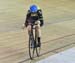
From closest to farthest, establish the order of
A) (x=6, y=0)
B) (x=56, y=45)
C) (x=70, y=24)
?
(x=56, y=45), (x=70, y=24), (x=6, y=0)

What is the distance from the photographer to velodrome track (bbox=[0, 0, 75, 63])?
5723 millimetres

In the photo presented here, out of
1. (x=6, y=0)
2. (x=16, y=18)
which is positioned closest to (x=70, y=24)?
(x=16, y=18)

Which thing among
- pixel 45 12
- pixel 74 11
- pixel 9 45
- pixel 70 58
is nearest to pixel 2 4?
pixel 45 12

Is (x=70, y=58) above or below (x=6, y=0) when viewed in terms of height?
below

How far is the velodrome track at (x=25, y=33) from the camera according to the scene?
18.8ft

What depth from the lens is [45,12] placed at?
1110cm

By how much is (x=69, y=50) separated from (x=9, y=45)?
4.56 feet

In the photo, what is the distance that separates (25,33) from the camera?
7422mm

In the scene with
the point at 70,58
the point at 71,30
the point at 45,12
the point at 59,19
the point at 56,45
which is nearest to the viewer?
the point at 70,58

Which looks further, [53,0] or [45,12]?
[53,0]

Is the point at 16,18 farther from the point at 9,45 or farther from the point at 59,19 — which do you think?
the point at 9,45

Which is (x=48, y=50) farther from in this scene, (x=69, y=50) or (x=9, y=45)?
(x=9, y=45)

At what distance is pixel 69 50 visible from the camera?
5.98 metres

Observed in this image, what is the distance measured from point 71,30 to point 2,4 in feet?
16.3
